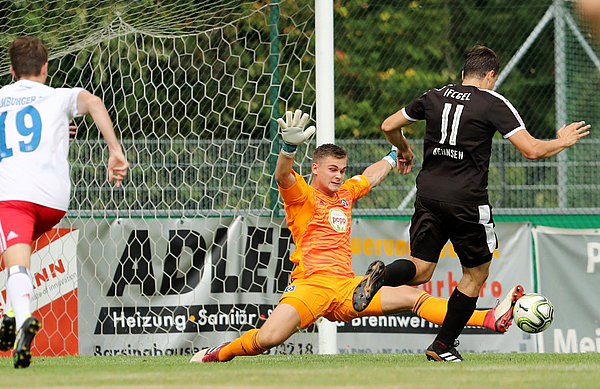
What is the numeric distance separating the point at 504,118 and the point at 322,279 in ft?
4.93

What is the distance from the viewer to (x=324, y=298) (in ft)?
19.6

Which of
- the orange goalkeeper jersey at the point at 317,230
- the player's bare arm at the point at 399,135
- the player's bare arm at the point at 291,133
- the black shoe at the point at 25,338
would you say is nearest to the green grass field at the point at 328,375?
the black shoe at the point at 25,338

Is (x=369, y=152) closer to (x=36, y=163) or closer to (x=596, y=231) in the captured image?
(x=596, y=231)

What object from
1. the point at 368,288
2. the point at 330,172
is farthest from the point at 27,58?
the point at 368,288

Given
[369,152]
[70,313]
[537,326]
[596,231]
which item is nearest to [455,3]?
[369,152]

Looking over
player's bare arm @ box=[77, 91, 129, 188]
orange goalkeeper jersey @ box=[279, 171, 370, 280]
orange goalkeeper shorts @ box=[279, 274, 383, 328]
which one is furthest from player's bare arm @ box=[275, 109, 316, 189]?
player's bare arm @ box=[77, 91, 129, 188]

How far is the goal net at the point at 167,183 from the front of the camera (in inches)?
318

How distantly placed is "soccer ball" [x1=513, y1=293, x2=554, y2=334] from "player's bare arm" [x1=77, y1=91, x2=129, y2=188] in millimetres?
2536

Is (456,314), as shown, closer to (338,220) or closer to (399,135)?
(338,220)

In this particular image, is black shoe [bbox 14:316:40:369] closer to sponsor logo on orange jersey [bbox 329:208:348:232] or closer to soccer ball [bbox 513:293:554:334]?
sponsor logo on orange jersey [bbox 329:208:348:232]

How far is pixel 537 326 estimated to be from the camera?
5793 millimetres

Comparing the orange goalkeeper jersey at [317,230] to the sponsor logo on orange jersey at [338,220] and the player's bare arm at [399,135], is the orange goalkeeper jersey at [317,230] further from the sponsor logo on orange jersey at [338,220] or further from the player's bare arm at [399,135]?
the player's bare arm at [399,135]

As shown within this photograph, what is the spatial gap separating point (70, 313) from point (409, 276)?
3517 millimetres

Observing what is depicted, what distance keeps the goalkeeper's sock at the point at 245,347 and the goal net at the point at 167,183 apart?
2.05 metres
